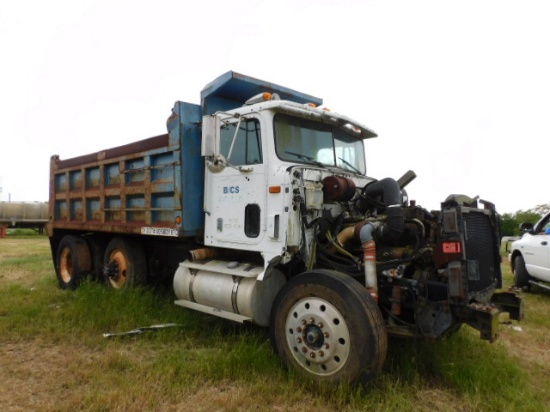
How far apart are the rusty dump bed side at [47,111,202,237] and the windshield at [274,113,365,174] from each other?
1.35 m

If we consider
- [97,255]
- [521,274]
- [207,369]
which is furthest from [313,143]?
[521,274]

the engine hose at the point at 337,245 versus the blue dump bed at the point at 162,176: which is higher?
the blue dump bed at the point at 162,176

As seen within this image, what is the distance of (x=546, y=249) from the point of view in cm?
726

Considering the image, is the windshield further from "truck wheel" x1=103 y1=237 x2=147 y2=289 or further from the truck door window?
"truck wheel" x1=103 y1=237 x2=147 y2=289

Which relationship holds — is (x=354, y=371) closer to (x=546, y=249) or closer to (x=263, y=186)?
(x=263, y=186)

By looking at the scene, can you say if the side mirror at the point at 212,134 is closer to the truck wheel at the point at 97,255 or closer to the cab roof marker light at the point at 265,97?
the cab roof marker light at the point at 265,97

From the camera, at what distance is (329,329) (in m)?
3.49

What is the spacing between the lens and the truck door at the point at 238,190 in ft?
14.5

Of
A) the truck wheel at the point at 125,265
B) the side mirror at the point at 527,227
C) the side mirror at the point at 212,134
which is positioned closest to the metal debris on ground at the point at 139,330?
the truck wheel at the point at 125,265

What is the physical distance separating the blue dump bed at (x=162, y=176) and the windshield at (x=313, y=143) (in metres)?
0.97

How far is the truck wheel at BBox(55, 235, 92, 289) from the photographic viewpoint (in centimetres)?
718

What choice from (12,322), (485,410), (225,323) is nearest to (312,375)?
(485,410)

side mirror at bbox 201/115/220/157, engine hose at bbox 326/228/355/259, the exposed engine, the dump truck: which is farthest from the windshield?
engine hose at bbox 326/228/355/259

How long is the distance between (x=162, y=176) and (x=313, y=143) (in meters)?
2.02
